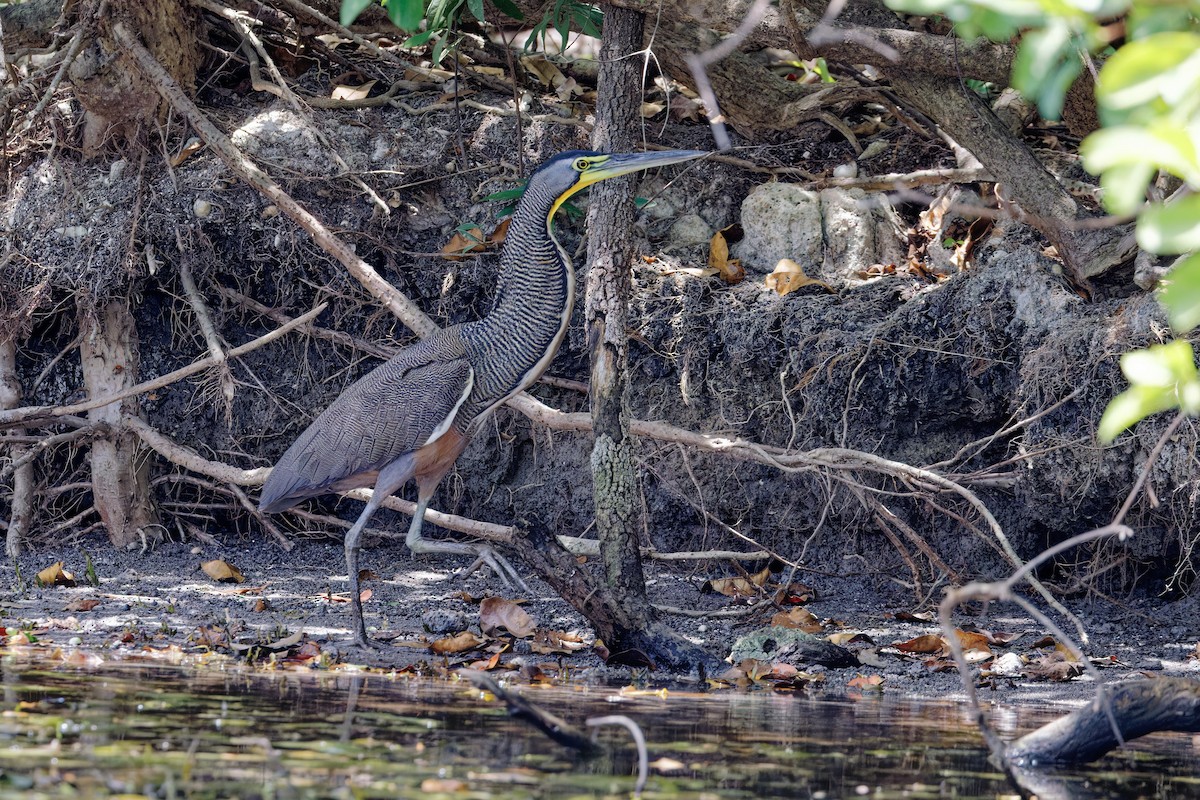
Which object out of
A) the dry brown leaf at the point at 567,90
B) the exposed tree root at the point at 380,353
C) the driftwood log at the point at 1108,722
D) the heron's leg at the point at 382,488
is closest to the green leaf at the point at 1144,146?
the driftwood log at the point at 1108,722

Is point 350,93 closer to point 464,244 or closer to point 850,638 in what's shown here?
point 464,244

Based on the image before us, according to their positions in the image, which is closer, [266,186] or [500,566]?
[500,566]

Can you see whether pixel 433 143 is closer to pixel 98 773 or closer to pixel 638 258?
pixel 638 258

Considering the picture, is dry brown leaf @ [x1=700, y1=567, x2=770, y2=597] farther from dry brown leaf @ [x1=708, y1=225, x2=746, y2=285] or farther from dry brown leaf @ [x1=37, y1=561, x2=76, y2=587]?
dry brown leaf @ [x1=37, y1=561, x2=76, y2=587]

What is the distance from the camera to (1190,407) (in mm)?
1626

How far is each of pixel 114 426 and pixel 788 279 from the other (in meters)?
3.56

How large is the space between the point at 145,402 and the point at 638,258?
2.77 meters

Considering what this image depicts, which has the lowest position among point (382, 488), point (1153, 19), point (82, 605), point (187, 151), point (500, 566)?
point (82, 605)

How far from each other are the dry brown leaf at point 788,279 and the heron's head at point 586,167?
3.67ft

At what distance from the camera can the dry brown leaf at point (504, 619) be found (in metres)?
4.80

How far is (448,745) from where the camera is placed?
3.16 meters

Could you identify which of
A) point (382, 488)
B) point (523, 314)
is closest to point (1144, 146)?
point (523, 314)

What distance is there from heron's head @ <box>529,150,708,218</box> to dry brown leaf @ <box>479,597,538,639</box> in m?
1.65

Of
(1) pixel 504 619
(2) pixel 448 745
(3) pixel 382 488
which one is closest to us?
(2) pixel 448 745
